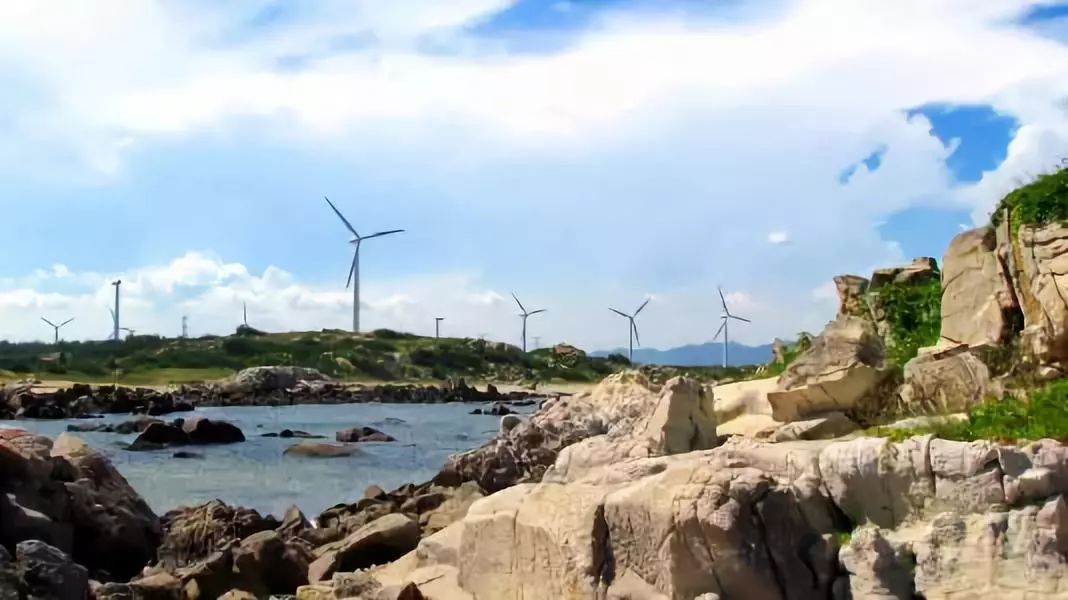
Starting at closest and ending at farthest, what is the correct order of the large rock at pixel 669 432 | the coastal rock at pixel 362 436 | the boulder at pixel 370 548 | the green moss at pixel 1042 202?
1. the large rock at pixel 669 432
2. the green moss at pixel 1042 202
3. the boulder at pixel 370 548
4. the coastal rock at pixel 362 436

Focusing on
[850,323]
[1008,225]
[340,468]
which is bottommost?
[340,468]

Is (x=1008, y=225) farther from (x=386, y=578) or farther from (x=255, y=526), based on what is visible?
(x=255, y=526)

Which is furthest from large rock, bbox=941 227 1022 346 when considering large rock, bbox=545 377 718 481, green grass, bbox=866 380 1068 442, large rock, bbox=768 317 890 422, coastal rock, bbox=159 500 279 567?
coastal rock, bbox=159 500 279 567

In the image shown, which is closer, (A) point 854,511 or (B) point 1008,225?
(A) point 854,511

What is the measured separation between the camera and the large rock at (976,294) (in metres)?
14.5

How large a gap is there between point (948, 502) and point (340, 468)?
3060 cm

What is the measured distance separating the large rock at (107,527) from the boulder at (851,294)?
1171 centimetres

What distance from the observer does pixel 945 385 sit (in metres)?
13.4

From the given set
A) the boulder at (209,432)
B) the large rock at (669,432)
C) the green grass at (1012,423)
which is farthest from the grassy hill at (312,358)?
the green grass at (1012,423)

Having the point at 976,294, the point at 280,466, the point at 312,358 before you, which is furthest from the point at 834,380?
the point at 312,358

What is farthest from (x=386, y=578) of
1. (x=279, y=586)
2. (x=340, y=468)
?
(x=340, y=468)

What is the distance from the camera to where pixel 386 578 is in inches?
541

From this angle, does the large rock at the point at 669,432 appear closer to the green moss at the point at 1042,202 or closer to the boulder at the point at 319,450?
the green moss at the point at 1042,202

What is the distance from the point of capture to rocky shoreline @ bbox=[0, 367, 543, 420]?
2776 inches
